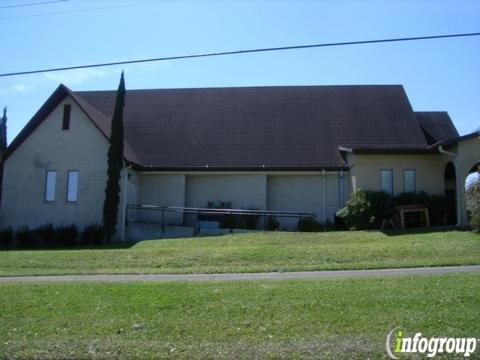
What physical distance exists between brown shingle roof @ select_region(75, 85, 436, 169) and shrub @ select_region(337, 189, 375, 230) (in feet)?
8.29

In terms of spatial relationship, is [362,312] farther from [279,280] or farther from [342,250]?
[342,250]

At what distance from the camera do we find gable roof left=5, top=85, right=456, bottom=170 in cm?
2323


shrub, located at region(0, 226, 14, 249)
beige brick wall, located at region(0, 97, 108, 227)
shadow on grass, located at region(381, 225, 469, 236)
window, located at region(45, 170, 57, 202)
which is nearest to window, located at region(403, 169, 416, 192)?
shadow on grass, located at region(381, 225, 469, 236)

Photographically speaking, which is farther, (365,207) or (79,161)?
(79,161)

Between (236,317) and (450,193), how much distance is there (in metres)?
17.6

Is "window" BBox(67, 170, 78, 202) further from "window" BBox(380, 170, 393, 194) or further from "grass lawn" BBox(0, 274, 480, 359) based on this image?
"window" BBox(380, 170, 393, 194)

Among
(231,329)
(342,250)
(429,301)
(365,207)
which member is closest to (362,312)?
(429,301)

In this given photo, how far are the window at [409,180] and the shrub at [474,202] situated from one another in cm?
485

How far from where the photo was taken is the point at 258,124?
26.0 m

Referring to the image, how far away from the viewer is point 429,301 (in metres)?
8.08

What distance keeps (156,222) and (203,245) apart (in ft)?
23.4

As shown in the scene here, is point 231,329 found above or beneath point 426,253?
beneath

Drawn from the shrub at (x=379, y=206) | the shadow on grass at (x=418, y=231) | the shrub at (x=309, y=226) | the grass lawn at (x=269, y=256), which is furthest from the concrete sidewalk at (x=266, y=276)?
the shrub at (x=309, y=226)

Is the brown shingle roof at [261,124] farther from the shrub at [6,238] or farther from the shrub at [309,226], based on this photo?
the shrub at [6,238]
